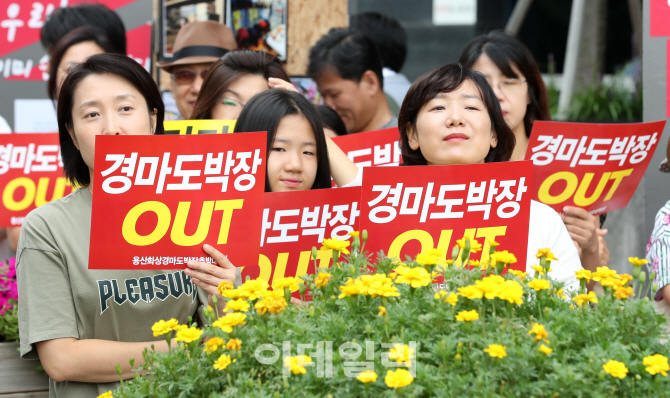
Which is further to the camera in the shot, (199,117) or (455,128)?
(199,117)

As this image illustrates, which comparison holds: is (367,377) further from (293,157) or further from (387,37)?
(387,37)

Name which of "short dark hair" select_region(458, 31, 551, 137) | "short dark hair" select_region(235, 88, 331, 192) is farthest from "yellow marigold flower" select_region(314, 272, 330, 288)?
"short dark hair" select_region(458, 31, 551, 137)

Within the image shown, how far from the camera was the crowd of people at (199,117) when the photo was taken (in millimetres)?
2326

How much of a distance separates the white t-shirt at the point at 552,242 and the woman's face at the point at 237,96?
64.3 inches

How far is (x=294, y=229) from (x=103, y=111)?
83 centimetres

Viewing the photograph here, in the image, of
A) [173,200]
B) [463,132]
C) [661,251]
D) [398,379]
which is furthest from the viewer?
[661,251]

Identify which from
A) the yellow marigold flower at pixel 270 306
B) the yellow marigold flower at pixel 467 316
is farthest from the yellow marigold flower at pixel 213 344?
the yellow marigold flower at pixel 467 316

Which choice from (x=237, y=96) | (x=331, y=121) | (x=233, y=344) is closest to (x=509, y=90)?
(x=331, y=121)

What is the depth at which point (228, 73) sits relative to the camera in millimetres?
3723

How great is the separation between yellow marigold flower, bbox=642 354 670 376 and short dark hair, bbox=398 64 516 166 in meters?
1.58

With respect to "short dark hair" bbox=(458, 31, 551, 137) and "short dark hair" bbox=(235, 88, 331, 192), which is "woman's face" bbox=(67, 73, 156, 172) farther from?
"short dark hair" bbox=(458, 31, 551, 137)

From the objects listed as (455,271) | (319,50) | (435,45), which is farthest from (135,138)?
(435,45)

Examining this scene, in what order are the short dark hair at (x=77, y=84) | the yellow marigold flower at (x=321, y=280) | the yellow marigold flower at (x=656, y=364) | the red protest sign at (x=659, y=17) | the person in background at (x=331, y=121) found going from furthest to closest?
the person in background at (x=331, y=121)
the red protest sign at (x=659, y=17)
the short dark hair at (x=77, y=84)
the yellow marigold flower at (x=321, y=280)
the yellow marigold flower at (x=656, y=364)

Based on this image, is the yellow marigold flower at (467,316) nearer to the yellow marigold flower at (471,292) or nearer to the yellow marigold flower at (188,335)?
the yellow marigold flower at (471,292)
